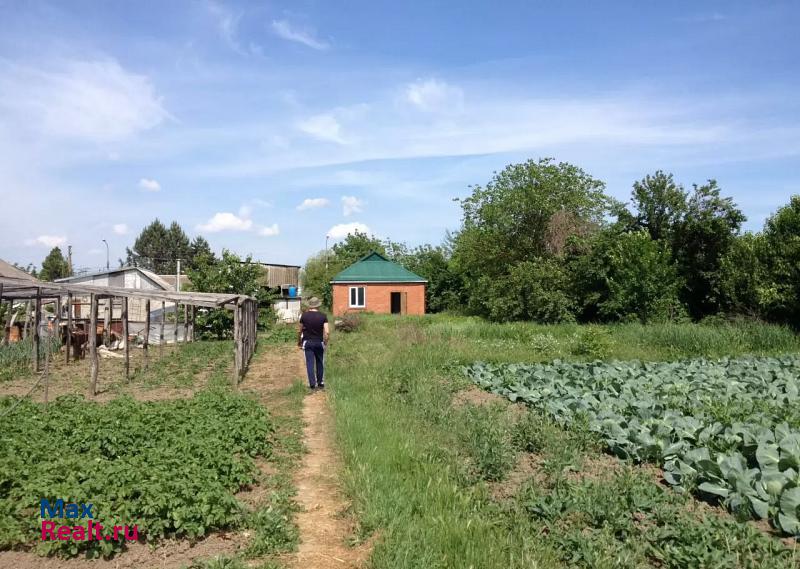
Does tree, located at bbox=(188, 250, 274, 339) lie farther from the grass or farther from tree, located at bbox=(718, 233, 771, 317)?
tree, located at bbox=(718, 233, 771, 317)

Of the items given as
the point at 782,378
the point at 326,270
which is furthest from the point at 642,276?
the point at 326,270

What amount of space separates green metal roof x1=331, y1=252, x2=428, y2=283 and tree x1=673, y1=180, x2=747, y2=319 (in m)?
17.8

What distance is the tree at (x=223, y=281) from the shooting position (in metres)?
25.3

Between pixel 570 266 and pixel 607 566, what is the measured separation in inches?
1083

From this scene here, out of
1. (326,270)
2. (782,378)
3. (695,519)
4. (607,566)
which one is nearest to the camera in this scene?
(607,566)

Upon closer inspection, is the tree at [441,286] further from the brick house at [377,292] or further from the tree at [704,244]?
the tree at [704,244]

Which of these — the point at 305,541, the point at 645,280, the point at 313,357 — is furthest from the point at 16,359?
the point at 645,280

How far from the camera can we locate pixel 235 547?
423 cm

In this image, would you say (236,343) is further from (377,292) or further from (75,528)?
(377,292)

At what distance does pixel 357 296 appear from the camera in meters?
38.9

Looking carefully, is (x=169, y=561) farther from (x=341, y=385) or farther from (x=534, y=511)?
(x=341, y=385)

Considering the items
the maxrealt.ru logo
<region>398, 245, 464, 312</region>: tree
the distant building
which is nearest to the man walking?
the maxrealt.ru logo

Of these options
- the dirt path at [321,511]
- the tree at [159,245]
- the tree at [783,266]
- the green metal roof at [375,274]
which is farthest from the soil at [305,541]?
the tree at [159,245]

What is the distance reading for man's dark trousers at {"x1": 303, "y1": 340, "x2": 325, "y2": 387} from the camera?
1049 cm
